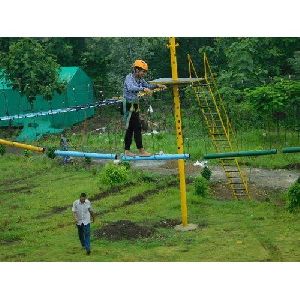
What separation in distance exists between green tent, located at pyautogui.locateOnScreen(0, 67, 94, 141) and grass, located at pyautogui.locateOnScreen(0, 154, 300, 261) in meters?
0.97

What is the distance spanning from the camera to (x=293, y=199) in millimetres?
9578

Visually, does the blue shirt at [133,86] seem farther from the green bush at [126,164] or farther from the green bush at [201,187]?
the green bush at [126,164]

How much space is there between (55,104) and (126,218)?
5.67 feet

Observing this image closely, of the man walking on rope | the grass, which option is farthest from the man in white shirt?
the man walking on rope

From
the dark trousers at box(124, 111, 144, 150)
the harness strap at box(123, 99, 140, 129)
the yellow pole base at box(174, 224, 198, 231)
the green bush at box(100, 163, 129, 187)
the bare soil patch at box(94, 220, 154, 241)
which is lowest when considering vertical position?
the yellow pole base at box(174, 224, 198, 231)

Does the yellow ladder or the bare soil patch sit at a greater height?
the yellow ladder

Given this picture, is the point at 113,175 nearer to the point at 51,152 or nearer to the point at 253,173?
the point at 51,152

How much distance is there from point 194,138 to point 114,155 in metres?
1.90

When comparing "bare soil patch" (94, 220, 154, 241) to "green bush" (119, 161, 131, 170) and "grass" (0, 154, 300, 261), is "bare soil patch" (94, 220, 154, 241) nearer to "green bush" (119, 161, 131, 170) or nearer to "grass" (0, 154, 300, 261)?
"grass" (0, 154, 300, 261)

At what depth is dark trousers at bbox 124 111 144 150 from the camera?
824cm

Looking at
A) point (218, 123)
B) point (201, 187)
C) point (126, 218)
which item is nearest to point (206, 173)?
point (201, 187)

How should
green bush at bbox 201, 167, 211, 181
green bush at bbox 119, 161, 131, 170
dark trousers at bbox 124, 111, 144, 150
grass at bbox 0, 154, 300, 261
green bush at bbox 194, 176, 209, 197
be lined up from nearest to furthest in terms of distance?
dark trousers at bbox 124, 111, 144, 150 → grass at bbox 0, 154, 300, 261 → green bush at bbox 194, 176, 209, 197 → green bush at bbox 201, 167, 211, 181 → green bush at bbox 119, 161, 131, 170

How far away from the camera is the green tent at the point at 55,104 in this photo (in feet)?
30.9

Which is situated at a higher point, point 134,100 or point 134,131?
point 134,100
